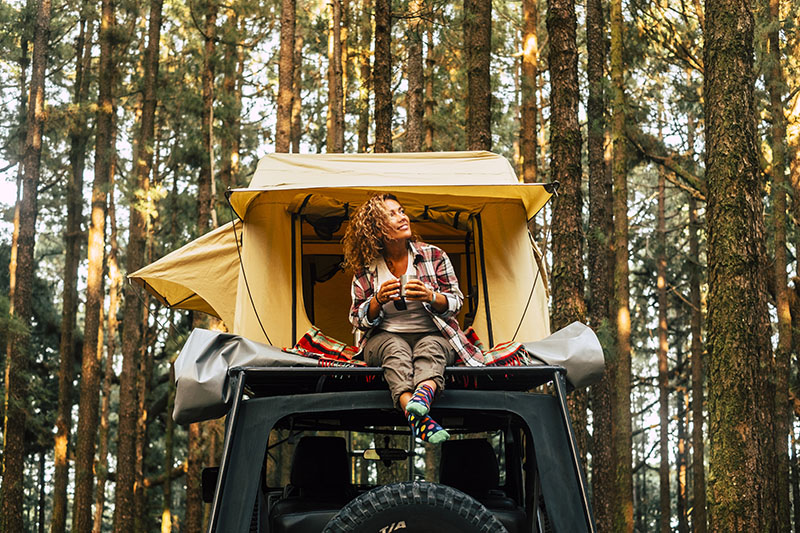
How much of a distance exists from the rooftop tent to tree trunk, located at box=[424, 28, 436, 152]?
53.4 ft

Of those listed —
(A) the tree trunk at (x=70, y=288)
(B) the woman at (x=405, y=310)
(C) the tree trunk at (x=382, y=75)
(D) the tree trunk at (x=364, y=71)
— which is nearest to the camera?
(B) the woman at (x=405, y=310)

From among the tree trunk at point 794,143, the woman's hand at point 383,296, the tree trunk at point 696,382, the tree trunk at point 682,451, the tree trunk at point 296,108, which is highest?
the tree trunk at point 296,108

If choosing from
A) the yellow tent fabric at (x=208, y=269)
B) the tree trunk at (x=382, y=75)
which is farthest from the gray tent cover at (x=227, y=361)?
the tree trunk at (x=382, y=75)

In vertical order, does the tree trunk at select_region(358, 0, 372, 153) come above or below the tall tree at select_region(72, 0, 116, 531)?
above

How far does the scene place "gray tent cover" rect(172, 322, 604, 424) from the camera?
4.02 meters

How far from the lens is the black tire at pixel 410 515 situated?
3393 mm

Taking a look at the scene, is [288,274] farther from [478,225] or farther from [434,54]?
[434,54]

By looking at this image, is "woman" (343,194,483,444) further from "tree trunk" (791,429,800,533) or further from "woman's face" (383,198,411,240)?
"tree trunk" (791,429,800,533)

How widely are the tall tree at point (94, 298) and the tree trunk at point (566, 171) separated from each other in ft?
39.0

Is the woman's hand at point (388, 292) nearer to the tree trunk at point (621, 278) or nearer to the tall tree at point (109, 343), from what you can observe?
the tree trunk at point (621, 278)

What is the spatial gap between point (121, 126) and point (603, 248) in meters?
20.6

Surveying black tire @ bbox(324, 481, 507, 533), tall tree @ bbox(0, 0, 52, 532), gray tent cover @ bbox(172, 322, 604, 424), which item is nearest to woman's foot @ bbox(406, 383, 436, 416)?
black tire @ bbox(324, 481, 507, 533)

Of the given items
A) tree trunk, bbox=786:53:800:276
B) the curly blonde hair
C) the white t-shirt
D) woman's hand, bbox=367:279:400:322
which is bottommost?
the white t-shirt

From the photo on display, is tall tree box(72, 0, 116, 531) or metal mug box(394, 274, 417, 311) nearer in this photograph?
metal mug box(394, 274, 417, 311)
